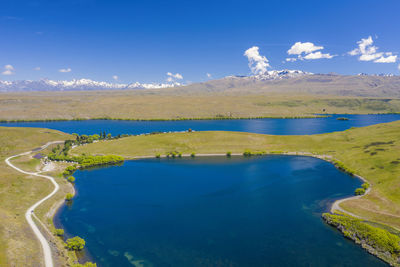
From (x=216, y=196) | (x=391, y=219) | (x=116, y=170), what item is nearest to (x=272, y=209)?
(x=216, y=196)

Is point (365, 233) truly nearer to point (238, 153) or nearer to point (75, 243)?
point (75, 243)

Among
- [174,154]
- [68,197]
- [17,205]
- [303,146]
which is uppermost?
[303,146]

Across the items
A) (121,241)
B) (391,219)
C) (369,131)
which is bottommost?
(121,241)

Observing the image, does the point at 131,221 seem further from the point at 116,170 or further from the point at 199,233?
the point at 116,170

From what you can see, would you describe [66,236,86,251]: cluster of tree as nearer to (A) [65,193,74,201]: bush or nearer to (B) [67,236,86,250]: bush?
(B) [67,236,86,250]: bush

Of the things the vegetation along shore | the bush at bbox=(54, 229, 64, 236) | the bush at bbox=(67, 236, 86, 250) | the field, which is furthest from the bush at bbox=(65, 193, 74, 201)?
the field

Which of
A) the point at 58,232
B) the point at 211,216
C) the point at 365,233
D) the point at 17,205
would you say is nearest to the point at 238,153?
the point at 211,216
